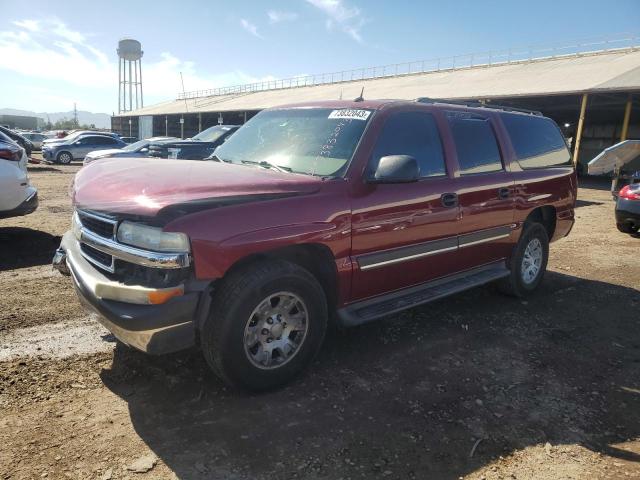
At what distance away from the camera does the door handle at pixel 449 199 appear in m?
3.97

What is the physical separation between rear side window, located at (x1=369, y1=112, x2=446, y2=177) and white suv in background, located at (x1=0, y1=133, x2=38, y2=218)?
5.21 m

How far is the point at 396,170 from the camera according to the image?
3.29 metres

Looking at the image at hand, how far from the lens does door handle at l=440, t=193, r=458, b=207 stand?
156 inches

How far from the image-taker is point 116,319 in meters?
2.65

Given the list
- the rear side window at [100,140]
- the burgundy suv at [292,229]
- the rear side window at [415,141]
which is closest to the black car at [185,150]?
the burgundy suv at [292,229]

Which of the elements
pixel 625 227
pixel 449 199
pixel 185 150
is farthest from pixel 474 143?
pixel 185 150

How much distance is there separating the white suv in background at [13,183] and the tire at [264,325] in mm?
4887

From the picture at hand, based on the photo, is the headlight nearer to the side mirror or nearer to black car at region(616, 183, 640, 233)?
the side mirror

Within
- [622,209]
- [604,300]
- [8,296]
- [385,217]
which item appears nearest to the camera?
[385,217]

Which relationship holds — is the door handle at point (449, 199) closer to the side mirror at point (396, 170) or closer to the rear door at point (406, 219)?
the rear door at point (406, 219)

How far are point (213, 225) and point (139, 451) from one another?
1.28 m

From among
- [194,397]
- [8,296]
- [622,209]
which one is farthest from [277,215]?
[622,209]

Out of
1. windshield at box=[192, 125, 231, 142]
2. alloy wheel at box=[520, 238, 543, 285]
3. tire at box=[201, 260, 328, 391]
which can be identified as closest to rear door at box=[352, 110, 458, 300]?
tire at box=[201, 260, 328, 391]

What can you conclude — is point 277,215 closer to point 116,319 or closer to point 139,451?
point 116,319
